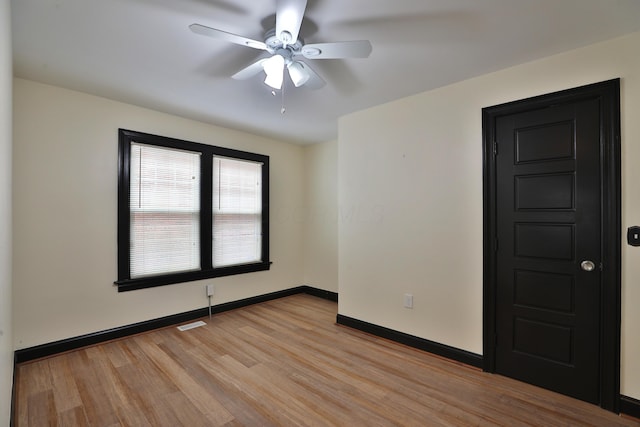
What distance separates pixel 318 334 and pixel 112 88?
3.24 m

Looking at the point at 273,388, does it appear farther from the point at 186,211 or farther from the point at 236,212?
the point at 236,212

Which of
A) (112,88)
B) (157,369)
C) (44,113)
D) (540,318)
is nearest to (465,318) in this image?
(540,318)

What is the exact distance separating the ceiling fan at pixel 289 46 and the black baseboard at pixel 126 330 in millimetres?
2854

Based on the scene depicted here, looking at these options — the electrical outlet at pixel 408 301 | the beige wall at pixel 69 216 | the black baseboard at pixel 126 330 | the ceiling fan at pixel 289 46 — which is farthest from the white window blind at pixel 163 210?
the electrical outlet at pixel 408 301

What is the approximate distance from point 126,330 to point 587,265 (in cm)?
421

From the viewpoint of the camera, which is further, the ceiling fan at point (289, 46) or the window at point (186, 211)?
the window at point (186, 211)

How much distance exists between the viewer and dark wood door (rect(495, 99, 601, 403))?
210 centimetres

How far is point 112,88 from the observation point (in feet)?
9.20

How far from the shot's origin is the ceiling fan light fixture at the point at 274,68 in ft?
6.44

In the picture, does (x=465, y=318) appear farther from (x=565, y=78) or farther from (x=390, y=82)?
(x=390, y=82)

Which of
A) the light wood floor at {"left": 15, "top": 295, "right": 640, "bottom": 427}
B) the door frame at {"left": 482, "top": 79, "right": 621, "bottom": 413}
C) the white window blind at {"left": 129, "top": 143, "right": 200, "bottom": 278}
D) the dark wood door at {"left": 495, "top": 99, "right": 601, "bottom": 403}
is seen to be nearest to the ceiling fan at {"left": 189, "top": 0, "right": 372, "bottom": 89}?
the dark wood door at {"left": 495, "top": 99, "right": 601, "bottom": 403}

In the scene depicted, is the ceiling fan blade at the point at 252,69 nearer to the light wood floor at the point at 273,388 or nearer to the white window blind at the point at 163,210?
the white window blind at the point at 163,210

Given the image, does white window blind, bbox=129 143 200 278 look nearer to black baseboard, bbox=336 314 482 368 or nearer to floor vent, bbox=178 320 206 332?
floor vent, bbox=178 320 206 332

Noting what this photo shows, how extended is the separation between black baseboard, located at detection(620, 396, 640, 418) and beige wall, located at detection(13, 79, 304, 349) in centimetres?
408
